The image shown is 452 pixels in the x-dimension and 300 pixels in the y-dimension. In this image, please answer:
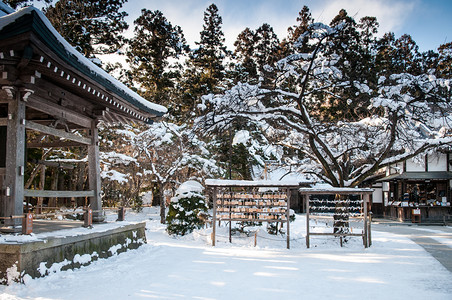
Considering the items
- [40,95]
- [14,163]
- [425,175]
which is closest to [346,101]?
[40,95]

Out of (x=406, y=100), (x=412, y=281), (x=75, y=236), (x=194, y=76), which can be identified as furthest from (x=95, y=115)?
(x=194, y=76)

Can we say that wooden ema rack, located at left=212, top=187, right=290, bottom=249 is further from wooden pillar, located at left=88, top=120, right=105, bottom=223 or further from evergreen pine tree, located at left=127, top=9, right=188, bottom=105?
evergreen pine tree, located at left=127, top=9, right=188, bottom=105

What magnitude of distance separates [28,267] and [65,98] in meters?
4.23

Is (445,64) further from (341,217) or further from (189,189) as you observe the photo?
(189,189)

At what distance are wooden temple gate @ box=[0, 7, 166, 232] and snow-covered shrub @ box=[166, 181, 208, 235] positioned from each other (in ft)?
15.0

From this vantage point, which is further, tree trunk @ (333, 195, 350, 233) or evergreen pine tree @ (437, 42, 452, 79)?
evergreen pine tree @ (437, 42, 452, 79)

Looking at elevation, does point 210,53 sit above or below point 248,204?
above

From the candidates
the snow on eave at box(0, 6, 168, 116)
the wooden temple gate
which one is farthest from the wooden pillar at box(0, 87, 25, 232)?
the snow on eave at box(0, 6, 168, 116)

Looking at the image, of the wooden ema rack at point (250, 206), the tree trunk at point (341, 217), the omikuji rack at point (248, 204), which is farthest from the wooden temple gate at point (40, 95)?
the tree trunk at point (341, 217)

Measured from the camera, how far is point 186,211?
1395cm

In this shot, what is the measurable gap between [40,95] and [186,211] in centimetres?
799

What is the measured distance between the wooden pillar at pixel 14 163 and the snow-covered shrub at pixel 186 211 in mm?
7746

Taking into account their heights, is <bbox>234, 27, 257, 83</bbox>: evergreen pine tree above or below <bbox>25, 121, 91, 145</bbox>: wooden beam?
A: above

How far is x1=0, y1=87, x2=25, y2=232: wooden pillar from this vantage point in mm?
6379
